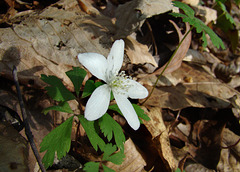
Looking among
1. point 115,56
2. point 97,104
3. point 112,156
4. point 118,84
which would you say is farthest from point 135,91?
point 112,156

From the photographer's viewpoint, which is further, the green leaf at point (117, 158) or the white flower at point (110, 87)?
the green leaf at point (117, 158)

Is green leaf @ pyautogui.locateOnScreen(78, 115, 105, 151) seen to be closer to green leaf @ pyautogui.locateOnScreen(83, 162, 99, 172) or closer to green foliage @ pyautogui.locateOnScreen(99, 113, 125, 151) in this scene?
green foliage @ pyautogui.locateOnScreen(99, 113, 125, 151)

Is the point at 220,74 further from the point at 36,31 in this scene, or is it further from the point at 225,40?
the point at 36,31

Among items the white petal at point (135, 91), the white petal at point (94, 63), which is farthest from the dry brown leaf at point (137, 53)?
the white petal at point (94, 63)

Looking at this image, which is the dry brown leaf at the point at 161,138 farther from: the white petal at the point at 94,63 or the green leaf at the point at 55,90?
the green leaf at the point at 55,90

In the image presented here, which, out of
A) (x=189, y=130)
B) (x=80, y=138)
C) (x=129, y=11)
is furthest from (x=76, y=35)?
(x=189, y=130)

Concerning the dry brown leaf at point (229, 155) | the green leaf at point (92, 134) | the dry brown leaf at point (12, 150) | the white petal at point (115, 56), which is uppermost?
the white petal at point (115, 56)
